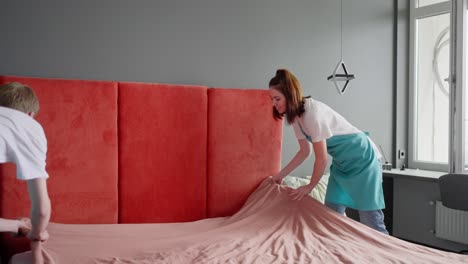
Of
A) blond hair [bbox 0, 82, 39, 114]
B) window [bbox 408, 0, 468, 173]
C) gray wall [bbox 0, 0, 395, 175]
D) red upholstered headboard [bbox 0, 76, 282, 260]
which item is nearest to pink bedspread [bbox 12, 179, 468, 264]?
red upholstered headboard [bbox 0, 76, 282, 260]

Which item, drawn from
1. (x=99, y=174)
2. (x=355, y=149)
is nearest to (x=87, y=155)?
(x=99, y=174)

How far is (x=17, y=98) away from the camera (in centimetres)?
149

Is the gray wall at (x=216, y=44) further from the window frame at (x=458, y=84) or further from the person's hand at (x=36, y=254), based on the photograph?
the person's hand at (x=36, y=254)

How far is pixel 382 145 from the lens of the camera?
4.07 metres

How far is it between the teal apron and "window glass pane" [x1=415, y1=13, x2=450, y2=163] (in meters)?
1.94

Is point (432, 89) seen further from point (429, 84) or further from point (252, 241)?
point (252, 241)

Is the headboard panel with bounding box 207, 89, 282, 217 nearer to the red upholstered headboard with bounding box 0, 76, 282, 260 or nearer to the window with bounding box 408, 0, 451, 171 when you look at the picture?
the red upholstered headboard with bounding box 0, 76, 282, 260

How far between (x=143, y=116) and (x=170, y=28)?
0.71 metres

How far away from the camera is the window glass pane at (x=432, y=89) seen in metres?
4.08

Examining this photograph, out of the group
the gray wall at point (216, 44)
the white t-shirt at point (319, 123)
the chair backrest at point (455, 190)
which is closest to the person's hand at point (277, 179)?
the white t-shirt at point (319, 123)

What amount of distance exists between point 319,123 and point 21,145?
1.53m

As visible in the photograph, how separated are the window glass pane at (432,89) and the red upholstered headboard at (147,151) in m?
2.07

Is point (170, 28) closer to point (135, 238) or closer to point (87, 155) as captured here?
point (87, 155)

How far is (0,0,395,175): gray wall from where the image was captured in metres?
2.38
